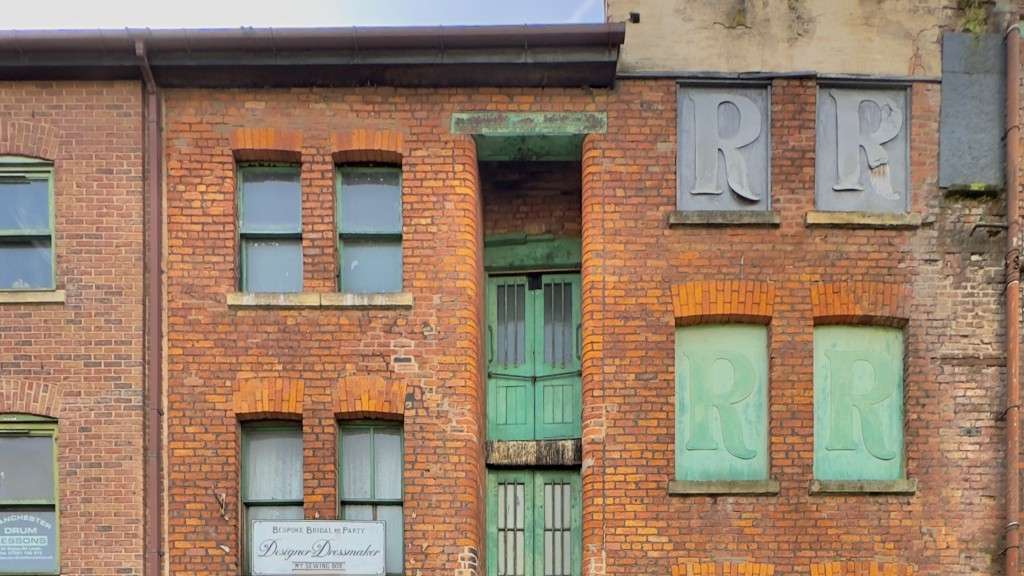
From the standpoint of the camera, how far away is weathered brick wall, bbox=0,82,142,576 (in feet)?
35.9

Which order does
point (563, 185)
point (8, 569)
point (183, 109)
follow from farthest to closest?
point (563, 185) → point (183, 109) → point (8, 569)

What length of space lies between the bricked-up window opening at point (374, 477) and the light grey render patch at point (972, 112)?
22.4 feet

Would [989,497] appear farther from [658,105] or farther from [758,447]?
[658,105]

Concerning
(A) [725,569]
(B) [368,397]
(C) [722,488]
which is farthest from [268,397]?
(A) [725,569]

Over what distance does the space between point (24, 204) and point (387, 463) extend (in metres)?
4.88

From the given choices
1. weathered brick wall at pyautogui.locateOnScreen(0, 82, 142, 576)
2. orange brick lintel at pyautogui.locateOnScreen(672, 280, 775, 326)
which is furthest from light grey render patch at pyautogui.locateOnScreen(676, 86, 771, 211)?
weathered brick wall at pyautogui.locateOnScreen(0, 82, 142, 576)

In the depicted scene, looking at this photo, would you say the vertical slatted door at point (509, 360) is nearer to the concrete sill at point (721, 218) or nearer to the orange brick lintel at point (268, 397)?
the concrete sill at point (721, 218)

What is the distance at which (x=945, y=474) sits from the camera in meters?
11.2

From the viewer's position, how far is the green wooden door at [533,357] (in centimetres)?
1248

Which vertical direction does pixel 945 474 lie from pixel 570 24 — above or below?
below

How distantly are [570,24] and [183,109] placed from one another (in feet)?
14.4

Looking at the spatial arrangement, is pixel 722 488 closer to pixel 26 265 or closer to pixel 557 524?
pixel 557 524

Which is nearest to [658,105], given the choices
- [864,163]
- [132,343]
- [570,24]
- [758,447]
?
[570,24]

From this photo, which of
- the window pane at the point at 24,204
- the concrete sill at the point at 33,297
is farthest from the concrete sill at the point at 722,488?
the window pane at the point at 24,204
